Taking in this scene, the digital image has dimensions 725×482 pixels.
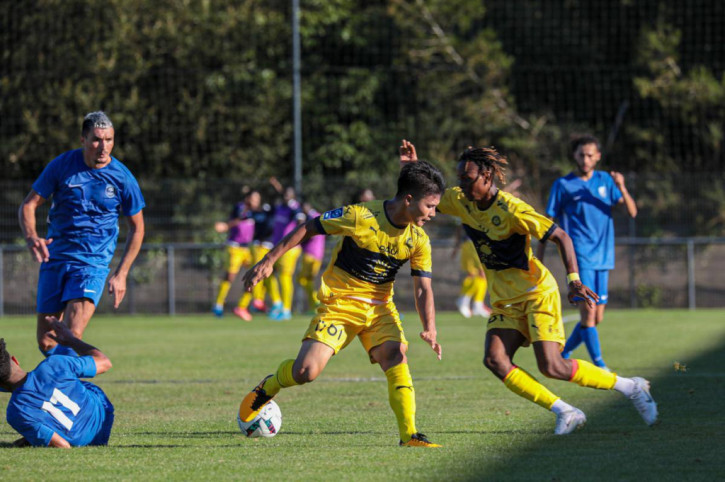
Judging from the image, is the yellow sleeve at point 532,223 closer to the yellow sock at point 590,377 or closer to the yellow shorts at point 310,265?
the yellow sock at point 590,377

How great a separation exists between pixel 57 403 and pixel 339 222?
1.92 m

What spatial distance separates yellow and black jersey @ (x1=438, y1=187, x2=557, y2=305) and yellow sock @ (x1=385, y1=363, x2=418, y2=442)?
3.21 ft

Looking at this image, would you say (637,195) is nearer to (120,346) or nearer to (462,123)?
(462,123)

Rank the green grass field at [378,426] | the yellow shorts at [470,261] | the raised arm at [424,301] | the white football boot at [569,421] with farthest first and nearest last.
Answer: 1. the yellow shorts at [470,261]
2. the white football boot at [569,421]
3. the raised arm at [424,301]
4. the green grass field at [378,426]

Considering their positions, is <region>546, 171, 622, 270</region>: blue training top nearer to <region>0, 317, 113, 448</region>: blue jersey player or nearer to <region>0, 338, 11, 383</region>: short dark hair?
<region>0, 317, 113, 448</region>: blue jersey player

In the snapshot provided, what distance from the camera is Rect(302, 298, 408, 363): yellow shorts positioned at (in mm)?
6633

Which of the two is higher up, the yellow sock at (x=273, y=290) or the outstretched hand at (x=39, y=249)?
the outstretched hand at (x=39, y=249)

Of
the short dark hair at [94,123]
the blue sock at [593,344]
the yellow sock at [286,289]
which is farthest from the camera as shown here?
the yellow sock at [286,289]

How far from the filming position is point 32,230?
758 centimetres

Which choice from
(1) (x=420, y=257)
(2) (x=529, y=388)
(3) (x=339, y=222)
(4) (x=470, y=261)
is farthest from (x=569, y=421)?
(4) (x=470, y=261)

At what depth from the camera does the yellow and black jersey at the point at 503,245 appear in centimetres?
697

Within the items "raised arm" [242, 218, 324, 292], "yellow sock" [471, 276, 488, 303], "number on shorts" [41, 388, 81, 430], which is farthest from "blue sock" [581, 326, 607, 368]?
"yellow sock" [471, 276, 488, 303]

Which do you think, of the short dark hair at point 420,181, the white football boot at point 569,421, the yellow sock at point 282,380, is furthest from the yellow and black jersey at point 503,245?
the yellow sock at point 282,380

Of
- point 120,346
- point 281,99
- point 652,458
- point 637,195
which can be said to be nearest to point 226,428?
point 652,458
